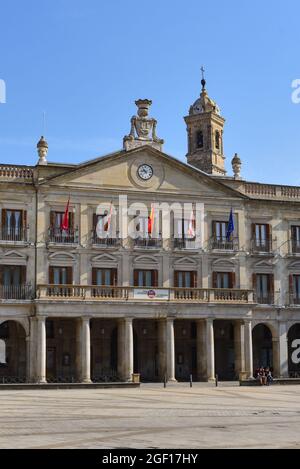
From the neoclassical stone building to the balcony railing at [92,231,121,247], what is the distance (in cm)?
10

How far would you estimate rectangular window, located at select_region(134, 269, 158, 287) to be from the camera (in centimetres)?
5638

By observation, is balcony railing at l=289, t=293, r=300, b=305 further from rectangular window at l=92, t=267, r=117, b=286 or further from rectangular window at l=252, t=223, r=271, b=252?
rectangular window at l=92, t=267, r=117, b=286

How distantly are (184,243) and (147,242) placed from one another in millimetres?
2770

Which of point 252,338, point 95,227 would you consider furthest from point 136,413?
point 252,338

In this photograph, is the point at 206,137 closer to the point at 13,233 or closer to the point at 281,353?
the point at 281,353

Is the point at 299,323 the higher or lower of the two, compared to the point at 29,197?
lower

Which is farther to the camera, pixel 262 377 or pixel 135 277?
pixel 135 277

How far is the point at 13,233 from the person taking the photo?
5378 centimetres

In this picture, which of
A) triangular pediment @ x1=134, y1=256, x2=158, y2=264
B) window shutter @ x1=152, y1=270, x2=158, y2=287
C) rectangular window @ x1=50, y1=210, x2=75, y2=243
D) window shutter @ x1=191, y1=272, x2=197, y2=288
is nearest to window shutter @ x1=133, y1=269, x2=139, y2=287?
triangular pediment @ x1=134, y1=256, x2=158, y2=264

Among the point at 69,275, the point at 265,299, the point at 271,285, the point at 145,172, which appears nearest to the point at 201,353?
the point at 265,299

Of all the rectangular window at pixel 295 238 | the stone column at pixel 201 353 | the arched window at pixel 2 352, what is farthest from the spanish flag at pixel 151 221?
the arched window at pixel 2 352

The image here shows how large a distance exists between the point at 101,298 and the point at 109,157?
9.74 metres

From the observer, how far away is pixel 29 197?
178 ft
